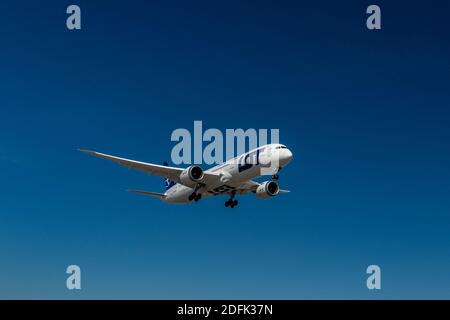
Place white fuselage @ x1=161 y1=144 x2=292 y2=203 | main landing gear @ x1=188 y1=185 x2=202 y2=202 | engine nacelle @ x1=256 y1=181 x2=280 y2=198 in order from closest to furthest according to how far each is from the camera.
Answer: white fuselage @ x1=161 y1=144 x2=292 y2=203, main landing gear @ x1=188 y1=185 x2=202 y2=202, engine nacelle @ x1=256 y1=181 x2=280 y2=198

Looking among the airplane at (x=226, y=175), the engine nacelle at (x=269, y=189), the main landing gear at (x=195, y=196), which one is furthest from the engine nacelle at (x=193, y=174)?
the engine nacelle at (x=269, y=189)

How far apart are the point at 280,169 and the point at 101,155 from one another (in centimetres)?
2044

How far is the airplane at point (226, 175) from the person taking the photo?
6203cm

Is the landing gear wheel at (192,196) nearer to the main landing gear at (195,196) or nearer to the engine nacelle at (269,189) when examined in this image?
the main landing gear at (195,196)

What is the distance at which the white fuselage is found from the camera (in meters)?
61.7

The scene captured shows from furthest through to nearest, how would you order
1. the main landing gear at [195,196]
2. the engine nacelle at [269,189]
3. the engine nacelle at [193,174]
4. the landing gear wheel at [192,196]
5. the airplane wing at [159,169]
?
the engine nacelle at [269,189] < the landing gear wheel at [192,196] < the main landing gear at [195,196] < the engine nacelle at [193,174] < the airplane wing at [159,169]

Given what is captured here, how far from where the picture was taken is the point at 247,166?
6322 cm

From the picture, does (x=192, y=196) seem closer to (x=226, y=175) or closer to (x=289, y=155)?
(x=226, y=175)

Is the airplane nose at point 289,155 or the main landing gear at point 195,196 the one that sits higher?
the airplane nose at point 289,155

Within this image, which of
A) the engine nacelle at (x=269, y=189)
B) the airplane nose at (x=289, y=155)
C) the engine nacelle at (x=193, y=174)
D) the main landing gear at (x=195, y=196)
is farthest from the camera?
the engine nacelle at (x=269, y=189)

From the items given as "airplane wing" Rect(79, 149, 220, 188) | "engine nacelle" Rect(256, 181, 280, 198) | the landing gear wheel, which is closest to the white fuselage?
the landing gear wheel

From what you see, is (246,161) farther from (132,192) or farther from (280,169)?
(132,192)

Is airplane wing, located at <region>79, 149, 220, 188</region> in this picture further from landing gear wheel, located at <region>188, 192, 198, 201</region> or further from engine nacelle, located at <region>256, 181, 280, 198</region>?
engine nacelle, located at <region>256, 181, 280, 198</region>
